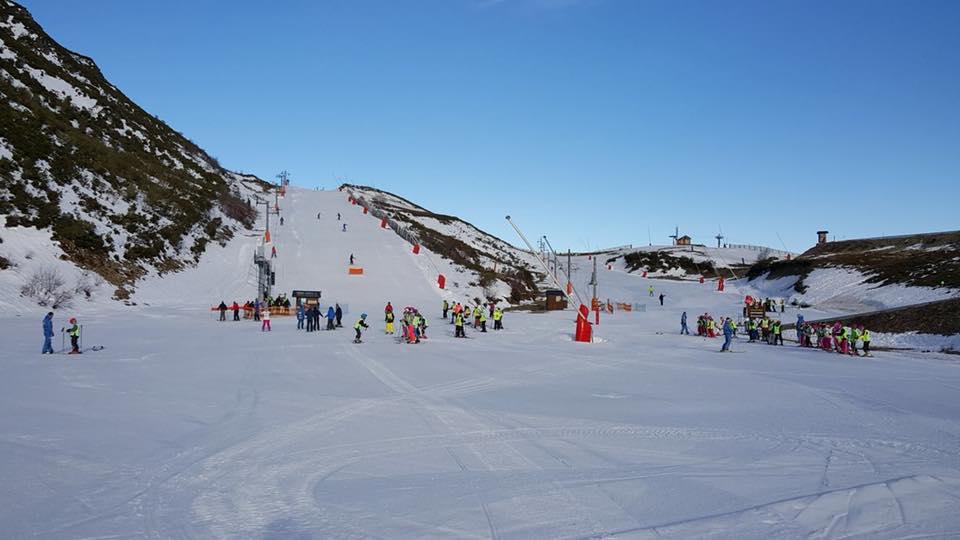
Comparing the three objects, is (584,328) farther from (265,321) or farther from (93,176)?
(93,176)

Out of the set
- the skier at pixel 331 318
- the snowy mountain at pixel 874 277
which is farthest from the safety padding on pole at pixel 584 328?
the snowy mountain at pixel 874 277

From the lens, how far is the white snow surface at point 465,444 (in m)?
5.98

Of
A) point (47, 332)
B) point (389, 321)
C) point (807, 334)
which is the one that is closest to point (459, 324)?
point (389, 321)

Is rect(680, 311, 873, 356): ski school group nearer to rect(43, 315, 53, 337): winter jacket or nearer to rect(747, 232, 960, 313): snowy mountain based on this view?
rect(747, 232, 960, 313): snowy mountain

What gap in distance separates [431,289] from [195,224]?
1872cm

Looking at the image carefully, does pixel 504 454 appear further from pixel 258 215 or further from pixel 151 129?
pixel 151 129

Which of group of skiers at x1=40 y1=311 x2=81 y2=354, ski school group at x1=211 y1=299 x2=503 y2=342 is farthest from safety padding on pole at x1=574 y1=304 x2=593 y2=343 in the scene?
group of skiers at x1=40 y1=311 x2=81 y2=354

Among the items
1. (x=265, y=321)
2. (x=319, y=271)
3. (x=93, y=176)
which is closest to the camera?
(x=265, y=321)

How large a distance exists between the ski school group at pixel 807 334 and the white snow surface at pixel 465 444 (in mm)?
2093

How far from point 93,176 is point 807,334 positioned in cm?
4319

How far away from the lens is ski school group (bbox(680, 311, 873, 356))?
23219 mm

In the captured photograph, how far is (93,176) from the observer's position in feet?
144

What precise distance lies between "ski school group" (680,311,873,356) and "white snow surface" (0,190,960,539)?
2093 millimetres

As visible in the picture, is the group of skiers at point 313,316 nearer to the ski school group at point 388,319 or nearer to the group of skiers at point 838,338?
the ski school group at point 388,319
